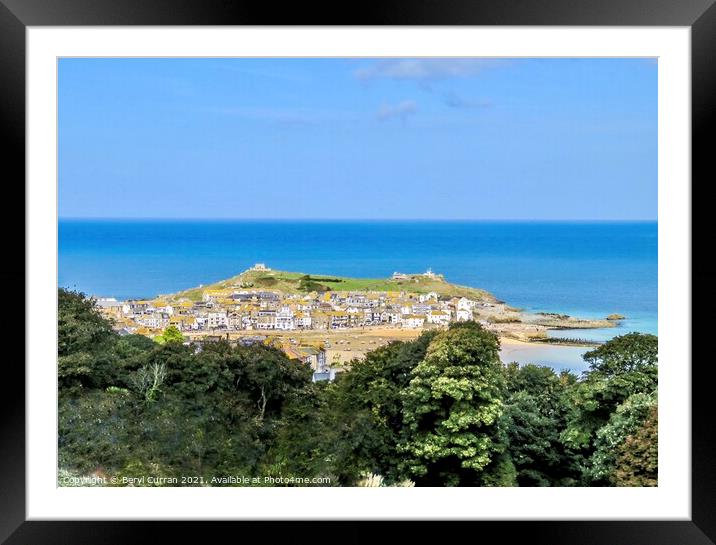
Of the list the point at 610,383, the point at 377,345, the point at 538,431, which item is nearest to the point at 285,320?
the point at 377,345

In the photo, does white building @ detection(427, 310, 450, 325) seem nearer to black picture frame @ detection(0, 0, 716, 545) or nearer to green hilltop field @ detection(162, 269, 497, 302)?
green hilltop field @ detection(162, 269, 497, 302)

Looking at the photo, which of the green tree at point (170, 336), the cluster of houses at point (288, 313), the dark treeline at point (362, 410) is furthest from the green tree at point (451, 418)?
the green tree at point (170, 336)

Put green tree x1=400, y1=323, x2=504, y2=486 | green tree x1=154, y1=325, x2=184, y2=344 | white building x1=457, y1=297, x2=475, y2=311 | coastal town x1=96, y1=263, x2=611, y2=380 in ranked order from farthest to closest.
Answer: white building x1=457, y1=297, x2=475, y2=311 → coastal town x1=96, y1=263, x2=611, y2=380 → green tree x1=154, y1=325, x2=184, y2=344 → green tree x1=400, y1=323, x2=504, y2=486

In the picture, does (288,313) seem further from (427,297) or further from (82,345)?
(82,345)

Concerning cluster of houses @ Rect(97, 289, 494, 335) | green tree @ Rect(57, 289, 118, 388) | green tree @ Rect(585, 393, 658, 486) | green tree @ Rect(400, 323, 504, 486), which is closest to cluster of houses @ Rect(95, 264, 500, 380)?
cluster of houses @ Rect(97, 289, 494, 335)

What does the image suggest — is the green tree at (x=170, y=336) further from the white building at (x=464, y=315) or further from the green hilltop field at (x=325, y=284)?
the white building at (x=464, y=315)

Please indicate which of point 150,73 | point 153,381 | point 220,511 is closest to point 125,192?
point 150,73
